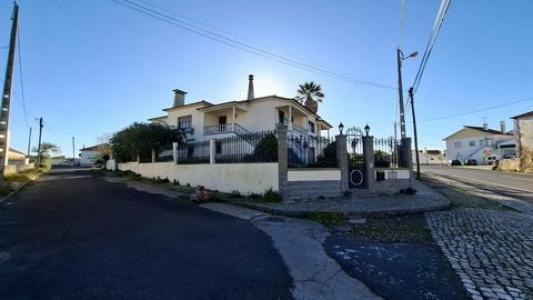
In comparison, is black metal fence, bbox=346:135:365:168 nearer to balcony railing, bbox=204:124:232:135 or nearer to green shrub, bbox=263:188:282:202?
green shrub, bbox=263:188:282:202

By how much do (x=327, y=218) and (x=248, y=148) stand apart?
17.5 ft

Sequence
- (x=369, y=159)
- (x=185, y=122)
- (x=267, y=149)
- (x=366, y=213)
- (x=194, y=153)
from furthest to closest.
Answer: (x=185, y=122)
(x=194, y=153)
(x=369, y=159)
(x=267, y=149)
(x=366, y=213)

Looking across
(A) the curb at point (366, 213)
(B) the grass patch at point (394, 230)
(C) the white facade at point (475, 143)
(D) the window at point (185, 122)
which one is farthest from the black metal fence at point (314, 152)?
(C) the white facade at point (475, 143)

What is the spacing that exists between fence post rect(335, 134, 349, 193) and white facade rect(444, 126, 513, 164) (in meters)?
54.3

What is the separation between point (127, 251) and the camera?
16.3 ft

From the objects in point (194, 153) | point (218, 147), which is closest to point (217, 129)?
point (194, 153)

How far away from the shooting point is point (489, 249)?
535 cm

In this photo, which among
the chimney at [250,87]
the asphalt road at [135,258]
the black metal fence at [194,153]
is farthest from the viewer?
the chimney at [250,87]

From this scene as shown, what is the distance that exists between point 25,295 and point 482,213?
11.4 meters

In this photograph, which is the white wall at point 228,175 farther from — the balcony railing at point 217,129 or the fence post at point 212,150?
the balcony railing at point 217,129

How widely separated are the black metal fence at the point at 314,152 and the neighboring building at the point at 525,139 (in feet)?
99.0

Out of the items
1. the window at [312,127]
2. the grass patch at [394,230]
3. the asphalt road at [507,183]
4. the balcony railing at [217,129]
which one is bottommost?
the grass patch at [394,230]

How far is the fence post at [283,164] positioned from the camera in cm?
1095

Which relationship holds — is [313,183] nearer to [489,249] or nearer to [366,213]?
[366,213]
